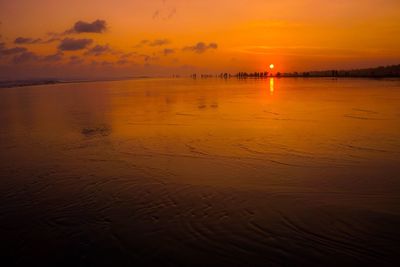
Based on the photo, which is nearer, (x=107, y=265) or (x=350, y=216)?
(x=107, y=265)

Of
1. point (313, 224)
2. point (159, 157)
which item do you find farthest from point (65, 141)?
point (313, 224)

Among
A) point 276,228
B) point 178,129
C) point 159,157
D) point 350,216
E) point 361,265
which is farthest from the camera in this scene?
point 178,129

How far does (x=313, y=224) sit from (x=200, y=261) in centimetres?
224

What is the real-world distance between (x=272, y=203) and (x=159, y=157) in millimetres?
4570

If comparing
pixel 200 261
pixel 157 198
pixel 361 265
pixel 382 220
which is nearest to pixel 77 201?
pixel 157 198

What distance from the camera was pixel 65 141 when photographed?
1309cm

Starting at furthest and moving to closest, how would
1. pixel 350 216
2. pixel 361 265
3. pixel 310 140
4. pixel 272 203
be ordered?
pixel 310 140, pixel 272 203, pixel 350 216, pixel 361 265

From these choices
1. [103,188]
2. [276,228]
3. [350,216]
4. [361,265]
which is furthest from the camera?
[103,188]

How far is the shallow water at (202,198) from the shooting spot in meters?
5.14

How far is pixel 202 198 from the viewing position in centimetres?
718

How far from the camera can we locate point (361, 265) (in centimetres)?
473

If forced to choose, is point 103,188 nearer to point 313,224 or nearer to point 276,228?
point 276,228

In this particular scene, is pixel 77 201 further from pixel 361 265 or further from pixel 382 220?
pixel 382 220

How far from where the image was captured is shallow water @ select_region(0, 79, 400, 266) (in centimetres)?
514
